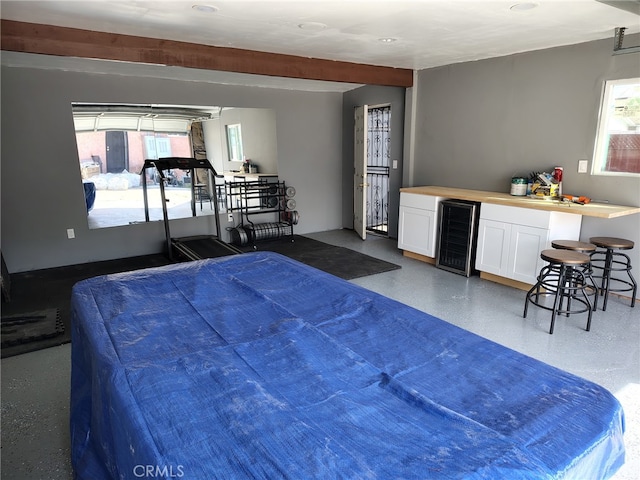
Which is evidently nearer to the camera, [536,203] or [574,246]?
[574,246]

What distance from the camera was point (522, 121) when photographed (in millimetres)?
4535

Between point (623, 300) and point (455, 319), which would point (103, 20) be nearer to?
point (455, 319)

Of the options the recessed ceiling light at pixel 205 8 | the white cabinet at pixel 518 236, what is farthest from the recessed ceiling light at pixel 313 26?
the white cabinet at pixel 518 236

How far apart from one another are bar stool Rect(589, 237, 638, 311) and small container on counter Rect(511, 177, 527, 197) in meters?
0.92

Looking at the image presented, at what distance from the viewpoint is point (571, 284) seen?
3.63m

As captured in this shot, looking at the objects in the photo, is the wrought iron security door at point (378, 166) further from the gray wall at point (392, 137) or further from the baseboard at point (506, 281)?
the baseboard at point (506, 281)

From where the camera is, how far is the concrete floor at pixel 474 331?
2.03 m

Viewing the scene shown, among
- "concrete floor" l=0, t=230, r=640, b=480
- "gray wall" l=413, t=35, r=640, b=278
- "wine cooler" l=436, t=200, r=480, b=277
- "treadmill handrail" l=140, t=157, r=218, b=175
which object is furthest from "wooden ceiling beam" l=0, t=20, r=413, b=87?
"concrete floor" l=0, t=230, r=640, b=480

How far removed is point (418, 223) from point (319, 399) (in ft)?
14.1

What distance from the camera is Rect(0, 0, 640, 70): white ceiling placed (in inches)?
113

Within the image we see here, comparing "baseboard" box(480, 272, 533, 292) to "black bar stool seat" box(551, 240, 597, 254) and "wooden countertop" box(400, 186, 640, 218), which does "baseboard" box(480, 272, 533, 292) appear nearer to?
Answer: "black bar stool seat" box(551, 240, 597, 254)

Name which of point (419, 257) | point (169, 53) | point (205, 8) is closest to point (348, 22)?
point (205, 8)

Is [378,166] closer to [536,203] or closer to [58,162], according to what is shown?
[536,203]

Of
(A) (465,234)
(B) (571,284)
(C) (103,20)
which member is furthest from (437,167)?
(C) (103,20)
